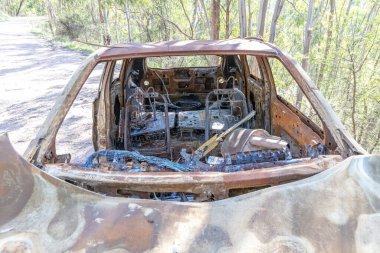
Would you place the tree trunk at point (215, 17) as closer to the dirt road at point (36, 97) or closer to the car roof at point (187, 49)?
the dirt road at point (36, 97)

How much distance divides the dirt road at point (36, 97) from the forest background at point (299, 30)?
7.61 feet

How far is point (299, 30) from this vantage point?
2283 cm

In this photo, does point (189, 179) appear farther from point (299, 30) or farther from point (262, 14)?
point (299, 30)

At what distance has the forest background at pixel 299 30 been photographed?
900 cm

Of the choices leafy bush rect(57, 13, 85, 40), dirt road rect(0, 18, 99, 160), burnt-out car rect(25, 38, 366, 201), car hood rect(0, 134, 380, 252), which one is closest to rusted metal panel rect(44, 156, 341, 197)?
burnt-out car rect(25, 38, 366, 201)

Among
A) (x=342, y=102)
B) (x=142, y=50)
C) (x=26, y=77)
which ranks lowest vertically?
(x=342, y=102)

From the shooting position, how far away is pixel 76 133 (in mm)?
6332

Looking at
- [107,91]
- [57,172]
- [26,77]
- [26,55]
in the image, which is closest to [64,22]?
[26,55]

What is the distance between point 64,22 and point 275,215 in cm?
2458

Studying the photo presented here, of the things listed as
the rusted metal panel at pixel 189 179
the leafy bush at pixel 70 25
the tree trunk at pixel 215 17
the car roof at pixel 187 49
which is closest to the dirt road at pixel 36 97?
the car roof at pixel 187 49

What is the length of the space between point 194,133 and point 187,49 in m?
1.26

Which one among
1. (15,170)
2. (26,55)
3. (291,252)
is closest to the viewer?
(291,252)

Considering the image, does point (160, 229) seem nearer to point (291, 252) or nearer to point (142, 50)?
point (291, 252)

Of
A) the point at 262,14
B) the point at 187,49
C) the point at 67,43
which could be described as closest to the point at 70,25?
the point at 67,43
